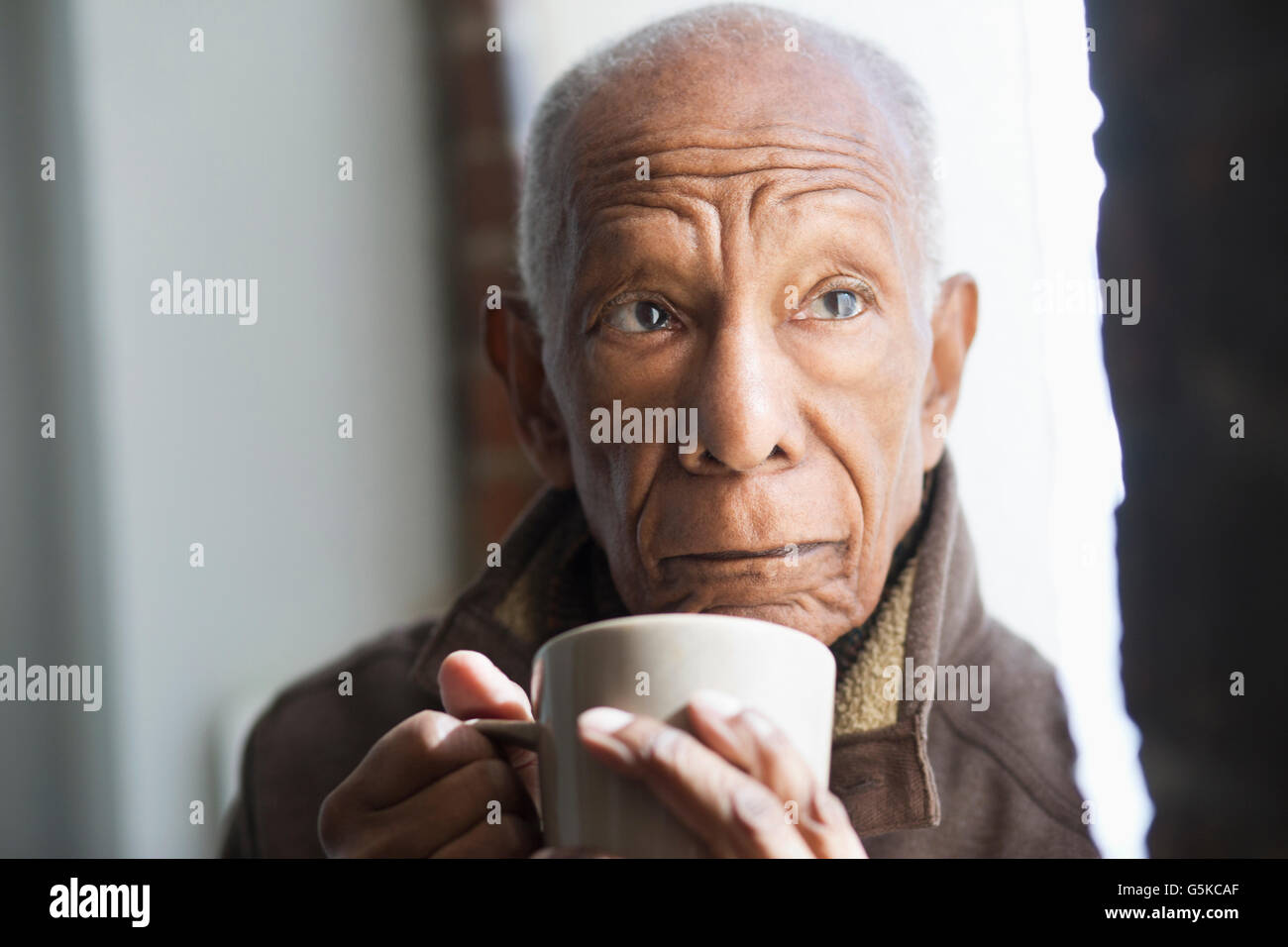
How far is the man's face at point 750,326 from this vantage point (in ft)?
2.07

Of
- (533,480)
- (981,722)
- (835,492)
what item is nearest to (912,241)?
(835,492)

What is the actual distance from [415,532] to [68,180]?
0.39 m

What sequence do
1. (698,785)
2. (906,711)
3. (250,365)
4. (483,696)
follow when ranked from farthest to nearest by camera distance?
(250,365), (906,711), (483,696), (698,785)

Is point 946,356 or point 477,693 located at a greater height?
point 946,356

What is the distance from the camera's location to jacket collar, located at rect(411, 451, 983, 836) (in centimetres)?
68

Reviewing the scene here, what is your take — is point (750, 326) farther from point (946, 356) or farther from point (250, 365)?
point (250, 365)

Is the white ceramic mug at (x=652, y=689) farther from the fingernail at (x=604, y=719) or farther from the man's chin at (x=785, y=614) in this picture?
the man's chin at (x=785, y=614)

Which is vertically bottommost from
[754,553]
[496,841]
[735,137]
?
[496,841]

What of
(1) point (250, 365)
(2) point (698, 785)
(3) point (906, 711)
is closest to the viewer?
(2) point (698, 785)

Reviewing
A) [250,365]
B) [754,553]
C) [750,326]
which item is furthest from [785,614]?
[250,365]

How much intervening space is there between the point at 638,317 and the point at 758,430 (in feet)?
0.32

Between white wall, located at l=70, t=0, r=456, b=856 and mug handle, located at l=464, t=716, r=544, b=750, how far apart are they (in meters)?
0.46

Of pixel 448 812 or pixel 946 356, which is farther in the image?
pixel 946 356

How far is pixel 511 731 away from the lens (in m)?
0.55
